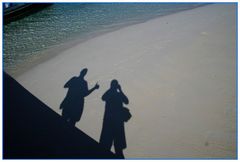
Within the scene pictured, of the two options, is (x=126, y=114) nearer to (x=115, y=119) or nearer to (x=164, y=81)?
(x=115, y=119)

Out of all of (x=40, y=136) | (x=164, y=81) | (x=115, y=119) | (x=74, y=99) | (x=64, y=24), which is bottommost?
(x=40, y=136)

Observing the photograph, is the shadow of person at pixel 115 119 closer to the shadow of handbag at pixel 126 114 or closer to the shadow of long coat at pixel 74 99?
the shadow of handbag at pixel 126 114

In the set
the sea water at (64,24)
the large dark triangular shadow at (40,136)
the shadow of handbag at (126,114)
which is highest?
the sea water at (64,24)

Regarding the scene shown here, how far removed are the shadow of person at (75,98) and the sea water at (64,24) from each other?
9.06ft

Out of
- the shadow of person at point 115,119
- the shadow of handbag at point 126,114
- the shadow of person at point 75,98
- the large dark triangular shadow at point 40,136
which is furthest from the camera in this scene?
the shadow of person at point 75,98

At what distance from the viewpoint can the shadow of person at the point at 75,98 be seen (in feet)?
15.8

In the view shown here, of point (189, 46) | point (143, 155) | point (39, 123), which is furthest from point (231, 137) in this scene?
point (39, 123)

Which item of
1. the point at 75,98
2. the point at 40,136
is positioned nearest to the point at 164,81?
the point at 75,98

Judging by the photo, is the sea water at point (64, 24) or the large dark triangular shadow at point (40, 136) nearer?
the large dark triangular shadow at point (40, 136)

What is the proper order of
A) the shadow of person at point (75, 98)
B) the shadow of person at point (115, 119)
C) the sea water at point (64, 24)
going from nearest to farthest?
the shadow of person at point (115, 119), the shadow of person at point (75, 98), the sea water at point (64, 24)

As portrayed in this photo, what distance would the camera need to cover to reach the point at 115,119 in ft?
15.0

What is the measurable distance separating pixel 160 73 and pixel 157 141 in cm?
220

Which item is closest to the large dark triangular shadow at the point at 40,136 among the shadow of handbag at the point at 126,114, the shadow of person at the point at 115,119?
the shadow of person at the point at 115,119

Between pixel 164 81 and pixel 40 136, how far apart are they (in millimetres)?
3371
